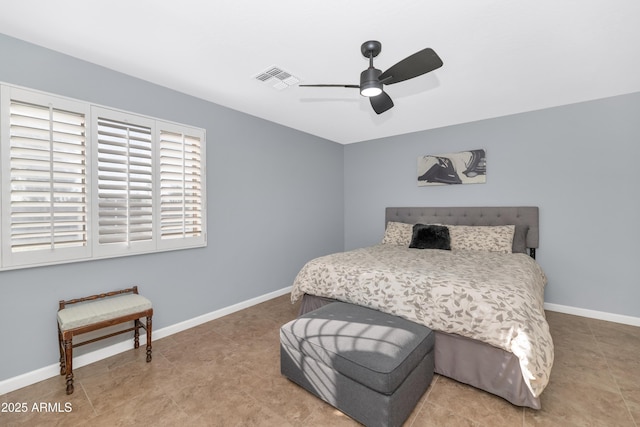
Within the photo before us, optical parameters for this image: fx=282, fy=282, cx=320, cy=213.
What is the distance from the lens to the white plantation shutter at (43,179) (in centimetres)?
197

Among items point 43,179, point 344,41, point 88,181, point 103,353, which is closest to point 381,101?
point 344,41

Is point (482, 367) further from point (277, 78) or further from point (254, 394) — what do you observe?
point (277, 78)

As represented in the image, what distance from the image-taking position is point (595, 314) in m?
3.20

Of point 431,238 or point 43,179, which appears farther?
point 431,238

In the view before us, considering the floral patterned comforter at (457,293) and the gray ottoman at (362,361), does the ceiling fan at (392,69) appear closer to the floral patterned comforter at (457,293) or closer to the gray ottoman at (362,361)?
the floral patterned comforter at (457,293)

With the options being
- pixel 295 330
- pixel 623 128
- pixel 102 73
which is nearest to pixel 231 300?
pixel 295 330

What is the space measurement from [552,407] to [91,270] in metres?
3.51

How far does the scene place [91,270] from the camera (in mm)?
2350

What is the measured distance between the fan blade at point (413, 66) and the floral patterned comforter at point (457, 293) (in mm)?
1504

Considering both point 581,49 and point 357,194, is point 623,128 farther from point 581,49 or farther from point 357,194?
point 357,194

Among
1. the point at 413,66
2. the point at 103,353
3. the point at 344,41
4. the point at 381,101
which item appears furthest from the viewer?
the point at 103,353

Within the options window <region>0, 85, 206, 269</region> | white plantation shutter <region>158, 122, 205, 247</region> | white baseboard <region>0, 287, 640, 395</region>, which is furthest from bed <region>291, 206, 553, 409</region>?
window <region>0, 85, 206, 269</region>

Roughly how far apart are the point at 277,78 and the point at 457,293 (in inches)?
92.7

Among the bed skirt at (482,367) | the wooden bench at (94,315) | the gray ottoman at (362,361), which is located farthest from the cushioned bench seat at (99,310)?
the bed skirt at (482,367)
